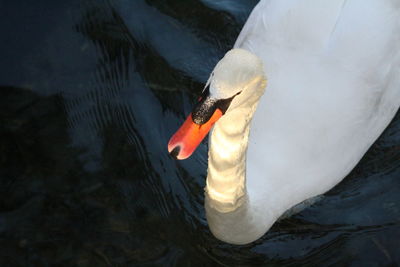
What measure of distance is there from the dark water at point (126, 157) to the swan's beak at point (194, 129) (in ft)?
5.25

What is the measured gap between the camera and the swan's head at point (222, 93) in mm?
3455

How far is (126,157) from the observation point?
550 cm

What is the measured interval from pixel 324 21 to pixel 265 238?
152 cm

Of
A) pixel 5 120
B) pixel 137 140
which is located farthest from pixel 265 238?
pixel 5 120

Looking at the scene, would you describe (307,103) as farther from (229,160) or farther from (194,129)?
(194,129)

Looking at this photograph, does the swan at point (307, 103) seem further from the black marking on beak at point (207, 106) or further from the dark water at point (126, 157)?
the black marking on beak at point (207, 106)

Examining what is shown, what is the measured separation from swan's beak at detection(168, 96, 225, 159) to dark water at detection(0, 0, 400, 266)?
160cm

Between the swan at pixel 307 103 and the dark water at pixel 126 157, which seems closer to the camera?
the swan at pixel 307 103

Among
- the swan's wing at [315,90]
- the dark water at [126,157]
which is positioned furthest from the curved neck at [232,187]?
the dark water at [126,157]

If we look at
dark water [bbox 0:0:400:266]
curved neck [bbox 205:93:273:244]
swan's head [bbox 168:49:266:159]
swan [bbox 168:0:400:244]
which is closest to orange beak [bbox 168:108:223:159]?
swan's head [bbox 168:49:266:159]

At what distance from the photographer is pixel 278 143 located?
4.78 metres

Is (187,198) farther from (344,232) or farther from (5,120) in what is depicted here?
(5,120)

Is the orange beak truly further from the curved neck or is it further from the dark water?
the dark water

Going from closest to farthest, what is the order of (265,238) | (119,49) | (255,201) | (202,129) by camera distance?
1. (202,129)
2. (255,201)
3. (265,238)
4. (119,49)
